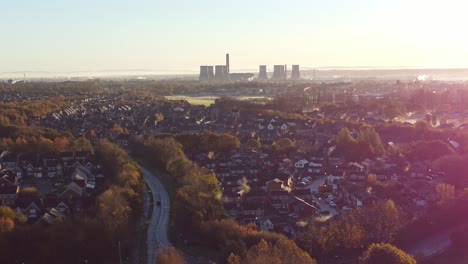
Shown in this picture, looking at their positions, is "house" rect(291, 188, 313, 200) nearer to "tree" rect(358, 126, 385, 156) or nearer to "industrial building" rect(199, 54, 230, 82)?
"tree" rect(358, 126, 385, 156)

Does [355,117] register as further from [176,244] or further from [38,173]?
[176,244]

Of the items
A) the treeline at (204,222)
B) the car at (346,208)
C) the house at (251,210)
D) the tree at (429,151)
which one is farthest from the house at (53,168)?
the tree at (429,151)

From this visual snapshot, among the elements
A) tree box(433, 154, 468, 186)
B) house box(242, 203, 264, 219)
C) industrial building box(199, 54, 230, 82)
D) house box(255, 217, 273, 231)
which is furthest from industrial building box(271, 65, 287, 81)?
house box(255, 217, 273, 231)

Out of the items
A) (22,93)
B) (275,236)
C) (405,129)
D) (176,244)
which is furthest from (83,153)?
(22,93)

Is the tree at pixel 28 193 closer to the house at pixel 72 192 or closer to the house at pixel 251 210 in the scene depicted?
the house at pixel 72 192

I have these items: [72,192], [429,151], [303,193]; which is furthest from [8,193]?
[429,151]

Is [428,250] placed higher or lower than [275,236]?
lower

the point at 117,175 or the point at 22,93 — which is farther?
the point at 22,93
